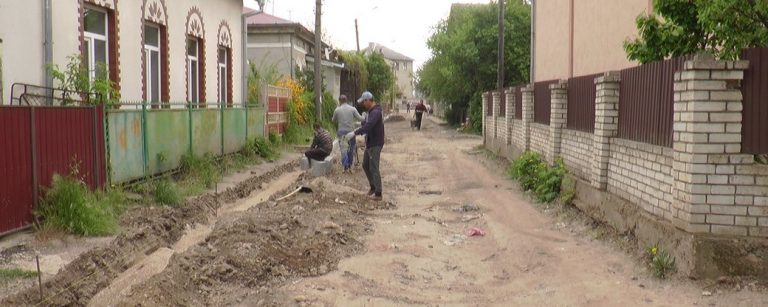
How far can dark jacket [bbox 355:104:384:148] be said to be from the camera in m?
11.1

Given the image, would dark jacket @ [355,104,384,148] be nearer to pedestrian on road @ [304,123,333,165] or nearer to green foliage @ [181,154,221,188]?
pedestrian on road @ [304,123,333,165]

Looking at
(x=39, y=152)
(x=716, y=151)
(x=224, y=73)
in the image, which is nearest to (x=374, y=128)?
(x=39, y=152)

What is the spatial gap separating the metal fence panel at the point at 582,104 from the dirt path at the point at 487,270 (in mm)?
1389

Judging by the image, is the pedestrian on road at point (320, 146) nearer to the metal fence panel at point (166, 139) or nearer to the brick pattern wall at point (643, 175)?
the metal fence panel at point (166, 139)

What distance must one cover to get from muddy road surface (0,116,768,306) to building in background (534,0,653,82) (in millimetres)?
4092

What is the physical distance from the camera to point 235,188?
12555mm

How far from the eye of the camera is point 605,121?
27.6ft

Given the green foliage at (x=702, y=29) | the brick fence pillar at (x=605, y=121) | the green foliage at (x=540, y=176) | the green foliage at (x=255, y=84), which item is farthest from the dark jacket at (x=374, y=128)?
the green foliage at (x=255, y=84)

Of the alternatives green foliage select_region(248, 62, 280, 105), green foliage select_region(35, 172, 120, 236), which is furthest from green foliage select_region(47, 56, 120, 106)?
green foliage select_region(248, 62, 280, 105)

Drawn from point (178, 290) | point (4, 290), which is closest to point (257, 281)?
point (178, 290)

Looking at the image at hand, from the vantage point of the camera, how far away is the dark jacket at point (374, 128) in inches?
436

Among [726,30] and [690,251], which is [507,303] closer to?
[690,251]

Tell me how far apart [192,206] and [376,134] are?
9.87 ft

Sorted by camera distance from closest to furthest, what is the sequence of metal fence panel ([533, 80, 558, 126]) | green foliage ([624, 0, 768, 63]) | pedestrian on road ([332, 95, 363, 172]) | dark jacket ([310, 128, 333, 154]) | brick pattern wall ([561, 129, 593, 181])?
green foliage ([624, 0, 768, 63]), brick pattern wall ([561, 129, 593, 181]), metal fence panel ([533, 80, 558, 126]), dark jacket ([310, 128, 333, 154]), pedestrian on road ([332, 95, 363, 172])
